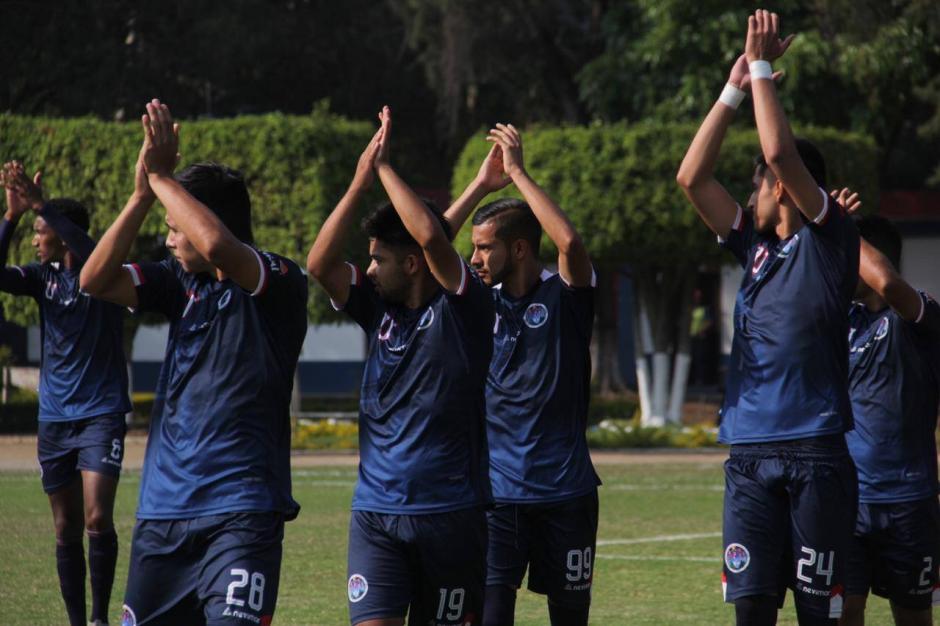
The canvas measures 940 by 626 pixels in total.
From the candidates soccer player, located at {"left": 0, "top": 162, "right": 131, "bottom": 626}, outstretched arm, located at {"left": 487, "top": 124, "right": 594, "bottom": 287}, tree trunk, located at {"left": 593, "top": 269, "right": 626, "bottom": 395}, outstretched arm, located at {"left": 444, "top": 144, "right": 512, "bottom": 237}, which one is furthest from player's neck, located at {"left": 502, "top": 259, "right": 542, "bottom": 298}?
tree trunk, located at {"left": 593, "top": 269, "right": 626, "bottom": 395}

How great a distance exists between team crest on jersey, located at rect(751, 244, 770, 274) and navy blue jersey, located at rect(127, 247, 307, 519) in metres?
1.94

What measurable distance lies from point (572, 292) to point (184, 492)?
239cm

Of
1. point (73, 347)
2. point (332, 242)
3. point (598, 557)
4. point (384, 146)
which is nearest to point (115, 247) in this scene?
point (332, 242)

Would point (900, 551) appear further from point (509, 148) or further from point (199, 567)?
point (199, 567)

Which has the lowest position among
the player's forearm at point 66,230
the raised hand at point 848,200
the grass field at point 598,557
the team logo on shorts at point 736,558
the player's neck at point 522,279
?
the grass field at point 598,557

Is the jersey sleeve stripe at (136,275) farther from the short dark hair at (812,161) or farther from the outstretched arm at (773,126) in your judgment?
the short dark hair at (812,161)

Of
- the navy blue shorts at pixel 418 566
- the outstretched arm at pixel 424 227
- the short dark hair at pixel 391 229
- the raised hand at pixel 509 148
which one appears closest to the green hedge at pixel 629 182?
the raised hand at pixel 509 148

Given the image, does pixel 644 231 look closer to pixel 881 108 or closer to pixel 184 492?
pixel 881 108

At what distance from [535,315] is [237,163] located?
1892 centimetres

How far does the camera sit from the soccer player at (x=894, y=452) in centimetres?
761

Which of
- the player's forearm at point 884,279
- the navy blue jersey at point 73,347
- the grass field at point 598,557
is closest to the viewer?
the player's forearm at point 884,279

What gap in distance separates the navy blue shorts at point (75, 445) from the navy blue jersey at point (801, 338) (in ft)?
14.3

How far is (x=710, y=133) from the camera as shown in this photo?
22.0 feet

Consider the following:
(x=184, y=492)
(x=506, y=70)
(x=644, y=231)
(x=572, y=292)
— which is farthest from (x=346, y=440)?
(x=184, y=492)
